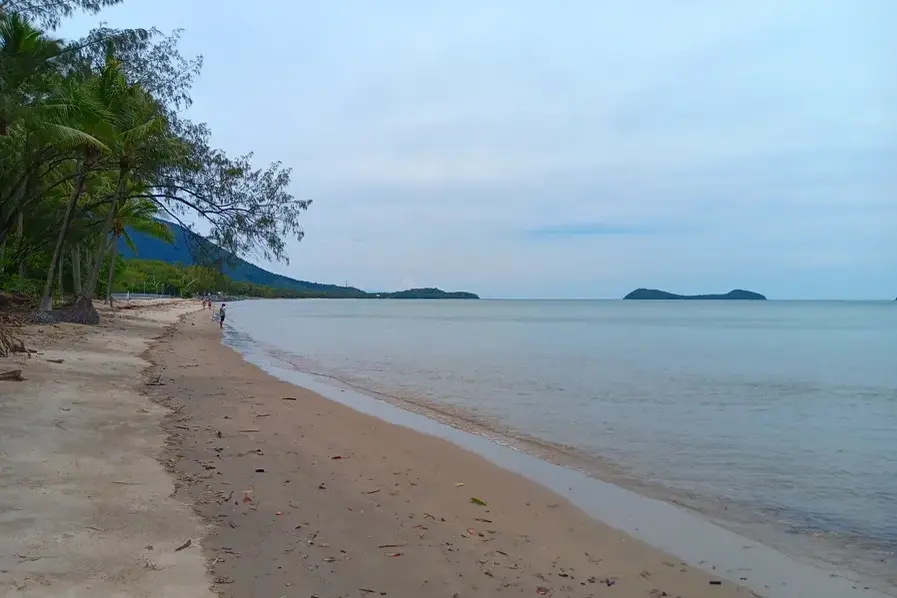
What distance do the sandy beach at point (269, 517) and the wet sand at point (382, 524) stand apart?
0.07ft

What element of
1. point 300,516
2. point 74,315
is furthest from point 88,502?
point 74,315

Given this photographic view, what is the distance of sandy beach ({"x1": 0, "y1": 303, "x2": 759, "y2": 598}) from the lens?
4402 millimetres

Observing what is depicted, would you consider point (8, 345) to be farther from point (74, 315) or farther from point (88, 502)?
point (74, 315)

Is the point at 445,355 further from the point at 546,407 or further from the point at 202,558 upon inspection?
the point at 202,558

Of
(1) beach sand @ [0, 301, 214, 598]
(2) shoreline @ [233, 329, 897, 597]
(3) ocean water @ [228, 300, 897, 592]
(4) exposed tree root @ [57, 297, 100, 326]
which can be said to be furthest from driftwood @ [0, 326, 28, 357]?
(4) exposed tree root @ [57, 297, 100, 326]

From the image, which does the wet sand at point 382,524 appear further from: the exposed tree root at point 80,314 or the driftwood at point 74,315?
the exposed tree root at point 80,314

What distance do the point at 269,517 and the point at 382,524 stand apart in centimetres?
98

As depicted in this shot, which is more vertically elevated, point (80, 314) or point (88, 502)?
point (80, 314)

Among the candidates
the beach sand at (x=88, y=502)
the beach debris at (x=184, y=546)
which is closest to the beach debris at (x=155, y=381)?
the beach sand at (x=88, y=502)

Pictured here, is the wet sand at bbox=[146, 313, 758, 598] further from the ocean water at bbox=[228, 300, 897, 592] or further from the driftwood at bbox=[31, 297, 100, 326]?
the driftwood at bbox=[31, 297, 100, 326]

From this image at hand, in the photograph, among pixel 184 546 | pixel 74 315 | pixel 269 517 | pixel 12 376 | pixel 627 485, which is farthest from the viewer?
pixel 74 315

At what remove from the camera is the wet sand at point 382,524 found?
4.73 metres

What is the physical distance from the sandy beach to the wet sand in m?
0.02

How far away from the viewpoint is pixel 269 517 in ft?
18.7
